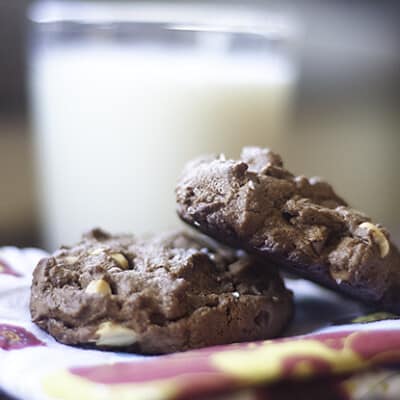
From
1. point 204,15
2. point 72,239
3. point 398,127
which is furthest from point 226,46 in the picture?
point 398,127

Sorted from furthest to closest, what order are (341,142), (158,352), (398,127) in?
(398,127)
(341,142)
(158,352)

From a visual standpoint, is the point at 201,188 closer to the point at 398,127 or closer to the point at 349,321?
the point at 349,321

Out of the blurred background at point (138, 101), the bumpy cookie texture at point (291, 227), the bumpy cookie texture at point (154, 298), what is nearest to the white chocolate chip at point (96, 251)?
the bumpy cookie texture at point (154, 298)

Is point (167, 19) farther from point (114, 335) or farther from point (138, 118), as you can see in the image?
point (114, 335)

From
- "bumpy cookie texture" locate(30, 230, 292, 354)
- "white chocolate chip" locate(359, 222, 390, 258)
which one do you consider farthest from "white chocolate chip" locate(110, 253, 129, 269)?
"white chocolate chip" locate(359, 222, 390, 258)

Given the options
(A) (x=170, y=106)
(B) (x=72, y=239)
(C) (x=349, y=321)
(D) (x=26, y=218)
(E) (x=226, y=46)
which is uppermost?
(E) (x=226, y=46)

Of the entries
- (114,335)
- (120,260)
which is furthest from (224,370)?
(120,260)
